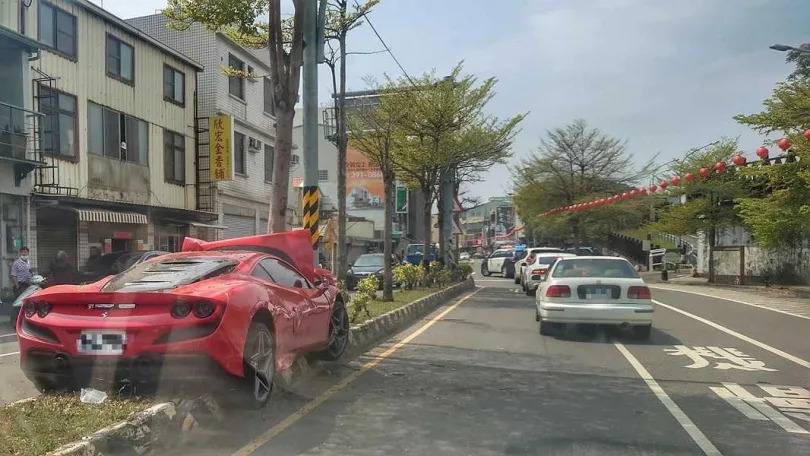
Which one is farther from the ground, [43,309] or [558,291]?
[43,309]

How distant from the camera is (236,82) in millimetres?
27234

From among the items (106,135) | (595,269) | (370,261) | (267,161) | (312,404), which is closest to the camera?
(312,404)

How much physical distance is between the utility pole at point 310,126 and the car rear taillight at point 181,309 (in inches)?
236

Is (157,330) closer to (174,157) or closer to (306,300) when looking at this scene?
(306,300)

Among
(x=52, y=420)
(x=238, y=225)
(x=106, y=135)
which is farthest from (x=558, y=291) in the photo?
(x=238, y=225)

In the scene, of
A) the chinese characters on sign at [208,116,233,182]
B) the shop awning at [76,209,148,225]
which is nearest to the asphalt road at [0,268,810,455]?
the shop awning at [76,209,148,225]

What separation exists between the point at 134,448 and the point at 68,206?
14.5m

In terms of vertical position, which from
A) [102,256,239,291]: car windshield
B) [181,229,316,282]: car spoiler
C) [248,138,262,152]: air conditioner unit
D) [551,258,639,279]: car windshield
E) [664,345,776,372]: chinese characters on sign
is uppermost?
[248,138,262,152]: air conditioner unit

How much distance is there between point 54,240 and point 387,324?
10.7 metres

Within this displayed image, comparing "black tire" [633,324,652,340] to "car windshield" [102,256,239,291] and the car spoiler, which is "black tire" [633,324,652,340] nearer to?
the car spoiler

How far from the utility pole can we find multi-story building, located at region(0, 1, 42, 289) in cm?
Answer: 773

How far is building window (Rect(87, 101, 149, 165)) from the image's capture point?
1906 cm

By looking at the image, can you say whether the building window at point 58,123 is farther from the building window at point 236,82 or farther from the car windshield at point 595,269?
the car windshield at point 595,269

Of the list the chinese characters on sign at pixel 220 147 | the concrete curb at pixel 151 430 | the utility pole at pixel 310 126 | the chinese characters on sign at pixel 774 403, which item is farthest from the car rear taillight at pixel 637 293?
the chinese characters on sign at pixel 220 147
